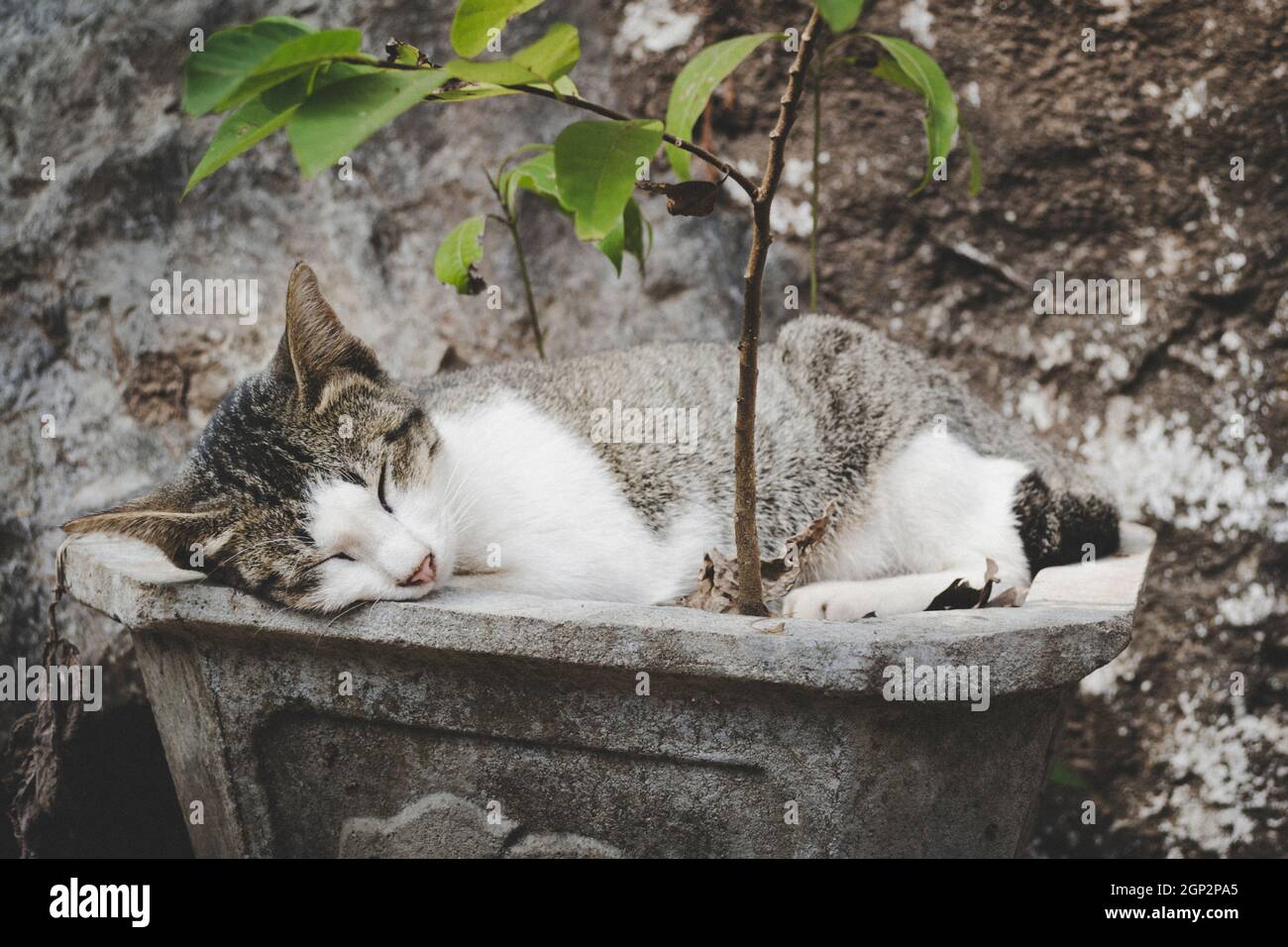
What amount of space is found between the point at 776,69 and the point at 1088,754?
5.97ft

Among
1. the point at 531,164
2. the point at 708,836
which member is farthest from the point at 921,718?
the point at 531,164

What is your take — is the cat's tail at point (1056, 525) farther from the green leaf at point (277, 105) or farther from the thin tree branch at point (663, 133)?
the green leaf at point (277, 105)

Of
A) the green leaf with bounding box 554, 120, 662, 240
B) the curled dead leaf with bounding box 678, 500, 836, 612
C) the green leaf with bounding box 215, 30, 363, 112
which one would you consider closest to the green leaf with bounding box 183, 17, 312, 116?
the green leaf with bounding box 215, 30, 363, 112

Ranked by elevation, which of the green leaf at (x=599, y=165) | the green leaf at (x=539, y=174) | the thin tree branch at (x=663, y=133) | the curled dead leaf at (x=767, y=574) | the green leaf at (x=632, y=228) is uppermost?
the green leaf at (x=539, y=174)

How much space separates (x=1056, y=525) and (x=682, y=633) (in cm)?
84

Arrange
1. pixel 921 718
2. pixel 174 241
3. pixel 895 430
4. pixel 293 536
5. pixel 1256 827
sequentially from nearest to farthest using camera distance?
pixel 921 718, pixel 293 536, pixel 895 430, pixel 1256 827, pixel 174 241

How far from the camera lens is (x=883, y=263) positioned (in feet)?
8.47

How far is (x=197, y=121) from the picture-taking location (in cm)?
254

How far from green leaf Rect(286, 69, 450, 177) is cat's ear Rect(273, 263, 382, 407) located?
525mm

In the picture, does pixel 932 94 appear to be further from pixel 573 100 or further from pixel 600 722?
pixel 600 722

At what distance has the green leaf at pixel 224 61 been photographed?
950mm

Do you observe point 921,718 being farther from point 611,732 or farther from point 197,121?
point 197,121

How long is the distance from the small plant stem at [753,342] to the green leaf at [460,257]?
0.70 metres

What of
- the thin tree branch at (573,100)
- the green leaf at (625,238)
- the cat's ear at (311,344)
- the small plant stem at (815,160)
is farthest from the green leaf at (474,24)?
the small plant stem at (815,160)
